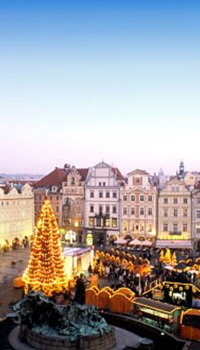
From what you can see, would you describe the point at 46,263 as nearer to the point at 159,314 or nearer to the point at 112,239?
the point at 159,314

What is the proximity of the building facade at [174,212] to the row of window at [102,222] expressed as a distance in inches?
206

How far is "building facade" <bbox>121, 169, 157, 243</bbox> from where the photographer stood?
52.5 meters

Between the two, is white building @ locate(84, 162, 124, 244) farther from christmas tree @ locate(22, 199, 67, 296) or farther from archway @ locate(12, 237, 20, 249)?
christmas tree @ locate(22, 199, 67, 296)

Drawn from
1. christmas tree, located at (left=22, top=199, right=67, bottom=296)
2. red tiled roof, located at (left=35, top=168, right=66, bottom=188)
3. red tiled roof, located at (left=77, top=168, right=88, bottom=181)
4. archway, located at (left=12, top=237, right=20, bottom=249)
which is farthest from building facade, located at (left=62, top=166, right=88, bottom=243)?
christmas tree, located at (left=22, top=199, right=67, bottom=296)

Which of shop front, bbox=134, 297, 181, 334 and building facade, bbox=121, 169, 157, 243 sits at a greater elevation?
building facade, bbox=121, 169, 157, 243

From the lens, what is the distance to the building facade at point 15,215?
53406 mm

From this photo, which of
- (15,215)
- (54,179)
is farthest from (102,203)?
(15,215)

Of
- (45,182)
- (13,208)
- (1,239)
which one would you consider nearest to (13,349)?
(1,239)

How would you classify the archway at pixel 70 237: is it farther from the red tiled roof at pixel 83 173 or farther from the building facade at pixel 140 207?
the red tiled roof at pixel 83 173

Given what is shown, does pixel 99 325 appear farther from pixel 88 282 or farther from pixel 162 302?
pixel 88 282

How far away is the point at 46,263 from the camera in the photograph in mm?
26531

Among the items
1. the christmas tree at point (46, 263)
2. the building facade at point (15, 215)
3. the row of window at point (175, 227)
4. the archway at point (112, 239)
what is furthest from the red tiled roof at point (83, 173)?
the christmas tree at point (46, 263)

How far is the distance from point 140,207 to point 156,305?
30258 millimetres

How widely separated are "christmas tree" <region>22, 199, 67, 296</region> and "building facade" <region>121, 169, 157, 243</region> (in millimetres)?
26038
